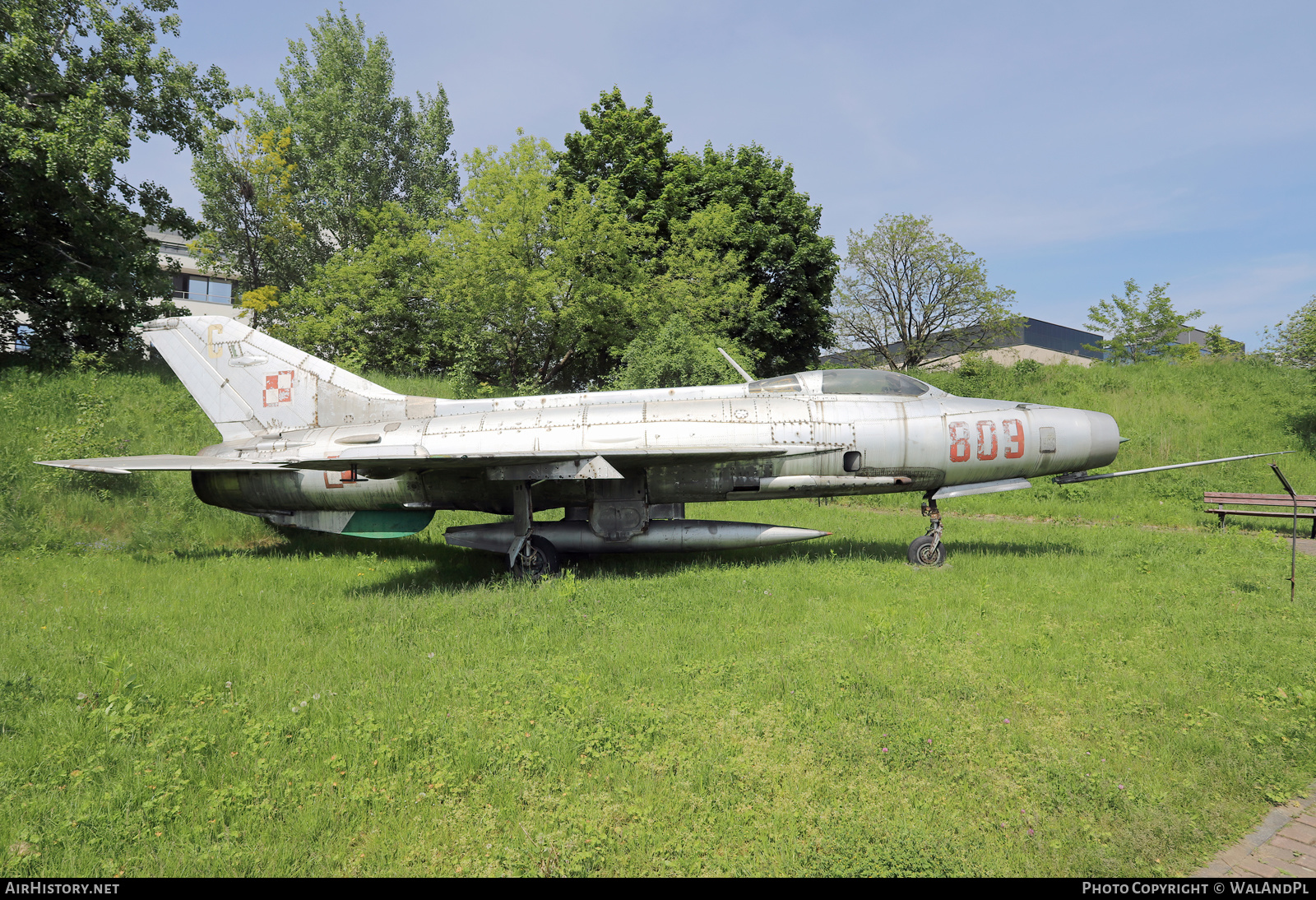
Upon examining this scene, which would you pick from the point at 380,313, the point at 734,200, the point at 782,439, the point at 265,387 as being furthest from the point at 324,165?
the point at 782,439

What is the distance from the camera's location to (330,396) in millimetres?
10930

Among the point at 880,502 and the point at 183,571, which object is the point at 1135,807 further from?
the point at 880,502

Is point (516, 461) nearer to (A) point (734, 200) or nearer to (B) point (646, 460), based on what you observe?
(B) point (646, 460)

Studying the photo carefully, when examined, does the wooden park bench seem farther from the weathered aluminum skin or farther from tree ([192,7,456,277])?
tree ([192,7,456,277])

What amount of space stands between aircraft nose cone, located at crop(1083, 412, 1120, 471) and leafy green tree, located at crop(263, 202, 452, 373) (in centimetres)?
2092

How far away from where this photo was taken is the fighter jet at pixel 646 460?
912 centimetres

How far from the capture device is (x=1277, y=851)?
133 inches

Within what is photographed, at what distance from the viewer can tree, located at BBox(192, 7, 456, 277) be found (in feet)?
104

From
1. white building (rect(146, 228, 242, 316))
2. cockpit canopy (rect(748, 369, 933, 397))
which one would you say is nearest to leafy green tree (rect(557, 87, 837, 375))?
cockpit canopy (rect(748, 369, 933, 397))

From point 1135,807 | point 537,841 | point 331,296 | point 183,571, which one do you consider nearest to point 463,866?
point 537,841

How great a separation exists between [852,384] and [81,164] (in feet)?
56.4
